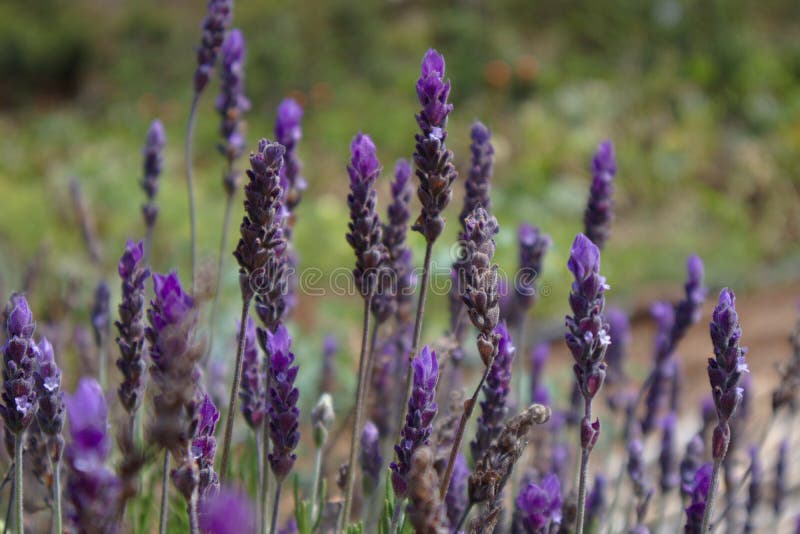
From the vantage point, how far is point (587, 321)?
125 centimetres

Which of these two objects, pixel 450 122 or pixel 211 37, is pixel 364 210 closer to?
pixel 211 37

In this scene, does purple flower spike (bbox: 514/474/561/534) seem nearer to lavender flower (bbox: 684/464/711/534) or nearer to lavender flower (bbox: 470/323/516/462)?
lavender flower (bbox: 470/323/516/462)

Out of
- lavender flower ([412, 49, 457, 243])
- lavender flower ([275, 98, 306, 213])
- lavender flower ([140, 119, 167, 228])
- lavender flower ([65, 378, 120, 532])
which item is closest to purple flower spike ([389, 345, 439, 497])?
lavender flower ([412, 49, 457, 243])

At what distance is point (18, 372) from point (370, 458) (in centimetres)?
82

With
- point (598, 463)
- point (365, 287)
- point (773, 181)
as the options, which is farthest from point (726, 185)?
point (365, 287)

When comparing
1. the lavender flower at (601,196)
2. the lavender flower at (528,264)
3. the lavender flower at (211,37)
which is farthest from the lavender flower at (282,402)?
the lavender flower at (211,37)

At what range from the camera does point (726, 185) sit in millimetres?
8695

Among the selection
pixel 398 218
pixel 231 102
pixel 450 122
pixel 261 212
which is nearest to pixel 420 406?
pixel 261 212

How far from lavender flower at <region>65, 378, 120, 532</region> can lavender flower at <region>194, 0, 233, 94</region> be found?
1.54m

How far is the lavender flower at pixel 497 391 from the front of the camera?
4.99 ft

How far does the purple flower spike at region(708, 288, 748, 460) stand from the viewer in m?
1.29

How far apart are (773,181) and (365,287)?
796 cm

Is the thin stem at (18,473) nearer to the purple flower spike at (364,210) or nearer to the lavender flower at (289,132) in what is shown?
the purple flower spike at (364,210)

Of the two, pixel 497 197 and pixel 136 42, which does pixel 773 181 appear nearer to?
pixel 497 197
